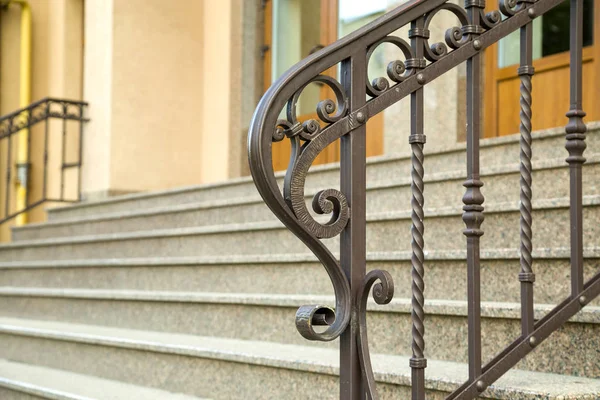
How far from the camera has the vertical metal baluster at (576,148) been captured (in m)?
1.69

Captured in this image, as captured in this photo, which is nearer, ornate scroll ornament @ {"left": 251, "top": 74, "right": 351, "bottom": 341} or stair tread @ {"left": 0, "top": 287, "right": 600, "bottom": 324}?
ornate scroll ornament @ {"left": 251, "top": 74, "right": 351, "bottom": 341}

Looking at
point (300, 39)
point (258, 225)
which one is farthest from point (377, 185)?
point (300, 39)

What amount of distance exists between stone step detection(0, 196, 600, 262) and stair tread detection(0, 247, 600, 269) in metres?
0.12

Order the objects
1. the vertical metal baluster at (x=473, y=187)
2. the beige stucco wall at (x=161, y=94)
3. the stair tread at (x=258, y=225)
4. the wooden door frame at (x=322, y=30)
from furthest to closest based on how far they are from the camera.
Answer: the beige stucco wall at (x=161, y=94) → the wooden door frame at (x=322, y=30) → the stair tread at (x=258, y=225) → the vertical metal baluster at (x=473, y=187)

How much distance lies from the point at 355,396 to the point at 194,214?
9.73 ft

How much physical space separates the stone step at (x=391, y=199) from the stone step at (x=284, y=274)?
0.45 metres

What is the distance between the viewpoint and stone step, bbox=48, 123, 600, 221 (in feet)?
9.38

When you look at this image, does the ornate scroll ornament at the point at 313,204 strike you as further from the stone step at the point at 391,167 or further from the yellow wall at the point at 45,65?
the yellow wall at the point at 45,65

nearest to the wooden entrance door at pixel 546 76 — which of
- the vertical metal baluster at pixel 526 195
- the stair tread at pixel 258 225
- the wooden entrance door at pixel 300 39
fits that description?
the wooden entrance door at pixel 300 39

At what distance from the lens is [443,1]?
1.53 metres

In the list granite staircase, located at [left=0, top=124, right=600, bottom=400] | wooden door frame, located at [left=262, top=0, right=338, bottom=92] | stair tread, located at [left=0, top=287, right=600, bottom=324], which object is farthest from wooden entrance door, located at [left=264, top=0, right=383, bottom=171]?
stair tread, located at [left=0, top=287, right=600, bottom=324]

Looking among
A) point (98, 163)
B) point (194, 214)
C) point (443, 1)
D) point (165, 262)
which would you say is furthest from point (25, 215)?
point (443, 1)

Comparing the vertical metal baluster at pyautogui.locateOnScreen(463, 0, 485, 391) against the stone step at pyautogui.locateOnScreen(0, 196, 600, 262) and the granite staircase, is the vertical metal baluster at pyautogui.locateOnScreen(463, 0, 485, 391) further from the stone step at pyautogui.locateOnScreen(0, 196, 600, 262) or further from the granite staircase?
the stone step at pyautogui.locateOnScreen(0, 196, 600, 262)

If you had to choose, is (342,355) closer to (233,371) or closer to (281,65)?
(233,371)
